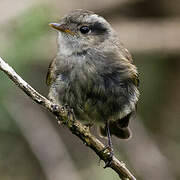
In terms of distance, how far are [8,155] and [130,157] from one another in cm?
176

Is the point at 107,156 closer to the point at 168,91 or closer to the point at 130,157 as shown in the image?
the point at 130,157

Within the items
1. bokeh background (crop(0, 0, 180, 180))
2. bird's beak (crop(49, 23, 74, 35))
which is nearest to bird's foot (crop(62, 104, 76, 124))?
bird's beak (crop(49, 23, 74, 35))

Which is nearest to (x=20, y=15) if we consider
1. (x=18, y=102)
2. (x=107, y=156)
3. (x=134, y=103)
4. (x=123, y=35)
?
(x=18, y=102)

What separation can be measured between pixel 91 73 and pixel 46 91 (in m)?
2.92

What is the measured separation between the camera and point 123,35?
8.59 m

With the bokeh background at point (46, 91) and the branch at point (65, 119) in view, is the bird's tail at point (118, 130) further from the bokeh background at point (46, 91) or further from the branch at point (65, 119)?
the branch at point (65, 119)

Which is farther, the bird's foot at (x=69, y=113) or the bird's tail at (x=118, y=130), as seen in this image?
the bird's tail at (x=118, y=130)

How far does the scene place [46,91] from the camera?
27.9 feet

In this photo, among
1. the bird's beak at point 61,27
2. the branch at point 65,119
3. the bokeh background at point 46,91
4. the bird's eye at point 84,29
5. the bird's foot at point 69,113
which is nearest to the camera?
the branch at point 65,119

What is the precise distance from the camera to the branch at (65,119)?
470 cm

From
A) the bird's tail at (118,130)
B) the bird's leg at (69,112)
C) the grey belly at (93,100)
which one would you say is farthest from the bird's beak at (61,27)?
the bird's tail at (118,130)

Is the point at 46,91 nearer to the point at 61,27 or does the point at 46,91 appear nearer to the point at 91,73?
the point at 61,27

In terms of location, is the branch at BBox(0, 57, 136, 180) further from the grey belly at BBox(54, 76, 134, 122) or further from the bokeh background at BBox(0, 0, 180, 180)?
the bokeh background at BBox(0, 0, 180, 180)

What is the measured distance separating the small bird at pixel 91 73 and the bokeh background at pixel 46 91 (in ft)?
4.14
